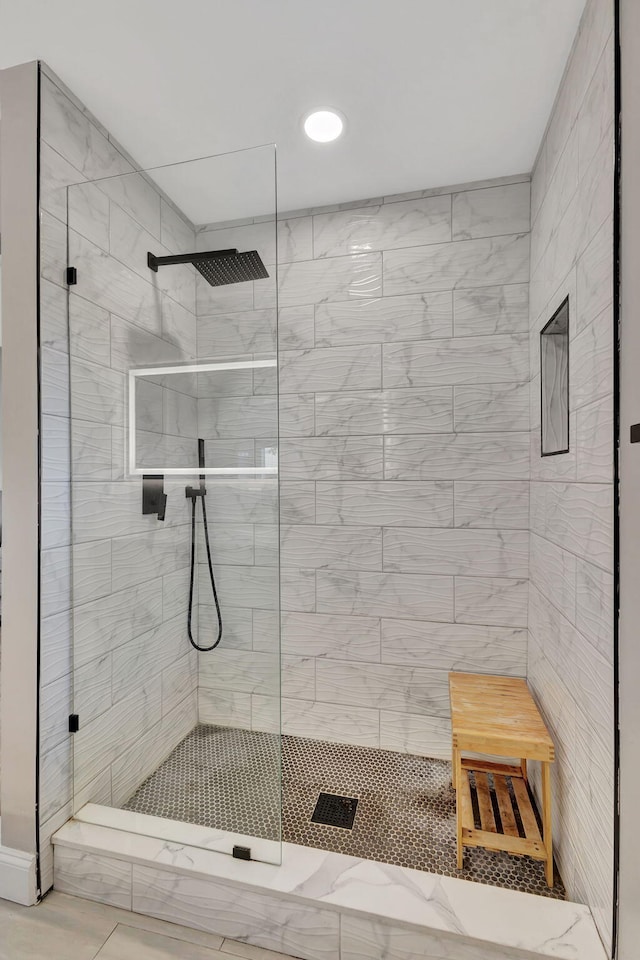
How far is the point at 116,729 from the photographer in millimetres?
1667

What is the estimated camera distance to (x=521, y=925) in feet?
3.98

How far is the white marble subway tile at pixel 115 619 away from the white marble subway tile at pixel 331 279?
1522mm

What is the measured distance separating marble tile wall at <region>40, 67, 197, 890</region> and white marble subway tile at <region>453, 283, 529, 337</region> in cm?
Result: 123

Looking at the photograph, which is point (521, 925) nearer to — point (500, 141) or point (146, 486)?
point (146, 486)

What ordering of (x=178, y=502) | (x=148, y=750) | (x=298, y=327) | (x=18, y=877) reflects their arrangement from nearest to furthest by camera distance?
(x=18, y=877) → (x=178, y=502) → (x=148, y=750) → (x=298, y=327)

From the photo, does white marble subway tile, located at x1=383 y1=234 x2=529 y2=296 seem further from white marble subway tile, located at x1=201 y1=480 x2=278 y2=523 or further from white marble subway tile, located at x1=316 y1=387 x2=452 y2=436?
white marble subway tile, located at x1=201 y1=480 x2=278 y2=523

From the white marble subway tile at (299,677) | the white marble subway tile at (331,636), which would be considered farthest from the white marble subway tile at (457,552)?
the white marble subway tile at (299,677)

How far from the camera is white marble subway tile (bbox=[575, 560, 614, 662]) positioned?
113 centimetres

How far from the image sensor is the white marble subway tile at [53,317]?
1503 mm

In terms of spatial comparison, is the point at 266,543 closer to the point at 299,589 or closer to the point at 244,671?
the point at 244,671

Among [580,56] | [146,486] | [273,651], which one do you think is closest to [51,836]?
[273,651]

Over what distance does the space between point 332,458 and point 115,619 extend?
1.16 metres

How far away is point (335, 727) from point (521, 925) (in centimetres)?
114

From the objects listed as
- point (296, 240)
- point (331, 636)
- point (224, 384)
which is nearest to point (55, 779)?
point (331, 636)
